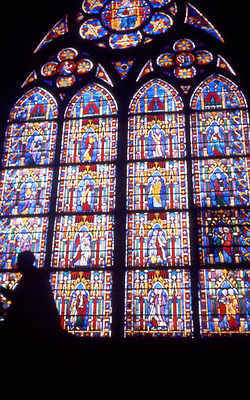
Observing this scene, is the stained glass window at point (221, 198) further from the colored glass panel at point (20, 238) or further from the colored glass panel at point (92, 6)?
the colored glass panel at point (92, 6)

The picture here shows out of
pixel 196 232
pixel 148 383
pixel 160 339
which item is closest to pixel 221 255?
pixel 196 232

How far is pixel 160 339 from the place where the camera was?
7.93 meters

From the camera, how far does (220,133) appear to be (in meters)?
9.65

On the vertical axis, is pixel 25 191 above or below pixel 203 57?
below

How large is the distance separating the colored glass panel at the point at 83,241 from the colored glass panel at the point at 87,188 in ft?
0.57

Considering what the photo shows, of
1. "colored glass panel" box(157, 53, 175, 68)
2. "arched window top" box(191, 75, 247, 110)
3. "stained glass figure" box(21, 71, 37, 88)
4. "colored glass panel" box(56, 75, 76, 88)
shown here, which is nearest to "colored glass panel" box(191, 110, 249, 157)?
"arched window top" box(191, 75, 247, 110)

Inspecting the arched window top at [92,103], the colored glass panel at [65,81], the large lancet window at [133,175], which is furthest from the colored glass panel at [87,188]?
the colored glass panel at [65,81]

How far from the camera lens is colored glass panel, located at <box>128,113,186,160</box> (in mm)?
9586

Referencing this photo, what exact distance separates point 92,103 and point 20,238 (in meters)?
2.47

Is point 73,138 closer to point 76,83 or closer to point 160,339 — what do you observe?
point 76,83

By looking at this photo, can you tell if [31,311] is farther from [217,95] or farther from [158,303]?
[217,95]

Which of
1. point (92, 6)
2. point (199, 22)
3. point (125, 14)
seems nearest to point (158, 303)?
point (199, 22)

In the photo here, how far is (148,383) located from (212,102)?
14.9 ft

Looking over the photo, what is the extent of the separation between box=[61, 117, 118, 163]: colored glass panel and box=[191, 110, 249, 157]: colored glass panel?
1187 millimetres
